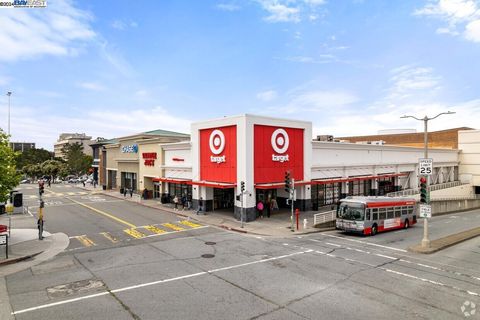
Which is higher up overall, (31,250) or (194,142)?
(194,142)

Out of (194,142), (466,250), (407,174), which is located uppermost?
(194,142)

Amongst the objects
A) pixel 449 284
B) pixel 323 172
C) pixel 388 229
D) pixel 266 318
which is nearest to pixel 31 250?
pixel 266 318

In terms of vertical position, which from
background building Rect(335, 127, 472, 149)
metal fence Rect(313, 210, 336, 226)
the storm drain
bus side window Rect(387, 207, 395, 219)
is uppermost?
background building Rect(335, 127, 472, 149)

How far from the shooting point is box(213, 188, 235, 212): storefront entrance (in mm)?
36094

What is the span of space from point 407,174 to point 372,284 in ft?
142

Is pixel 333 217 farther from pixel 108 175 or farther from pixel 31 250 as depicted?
pixel 108 175

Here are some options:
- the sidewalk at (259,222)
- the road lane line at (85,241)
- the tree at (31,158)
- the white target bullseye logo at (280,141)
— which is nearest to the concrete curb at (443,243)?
the sidewalk at (259,222)

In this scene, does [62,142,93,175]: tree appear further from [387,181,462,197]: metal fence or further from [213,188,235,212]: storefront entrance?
[387,181,462,197]: metal fence

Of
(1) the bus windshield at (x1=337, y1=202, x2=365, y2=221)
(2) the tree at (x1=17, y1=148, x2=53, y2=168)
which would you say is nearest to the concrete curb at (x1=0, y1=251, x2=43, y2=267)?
(1) the bus windshield at (x1=337, y1=202, x2=365, y2=221)

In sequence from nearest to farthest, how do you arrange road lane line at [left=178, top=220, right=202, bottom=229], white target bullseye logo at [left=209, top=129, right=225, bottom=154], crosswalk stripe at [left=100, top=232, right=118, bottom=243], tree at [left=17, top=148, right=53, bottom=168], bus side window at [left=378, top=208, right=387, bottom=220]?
crosswalk stripe at [left=100, top=232, right=118, bottom=243]
bus side window at [left=378, top=208, right=387, bottom=220]
road lane line at [left=178, top=220, right=202, bottom=229]
white target bullseye logo at [left=209, top=129, right=225, bottom=154]
tree at [left=17, top=148, right=53, bottom=168]

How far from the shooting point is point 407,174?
5097 cm

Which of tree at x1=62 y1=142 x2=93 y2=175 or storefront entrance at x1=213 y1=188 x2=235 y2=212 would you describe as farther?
tree at x1=62 y1=142 x2=93 y2=175

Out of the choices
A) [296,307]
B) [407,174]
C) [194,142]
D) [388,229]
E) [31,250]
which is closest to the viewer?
[296,307]

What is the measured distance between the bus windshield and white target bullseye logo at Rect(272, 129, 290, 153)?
878cm
